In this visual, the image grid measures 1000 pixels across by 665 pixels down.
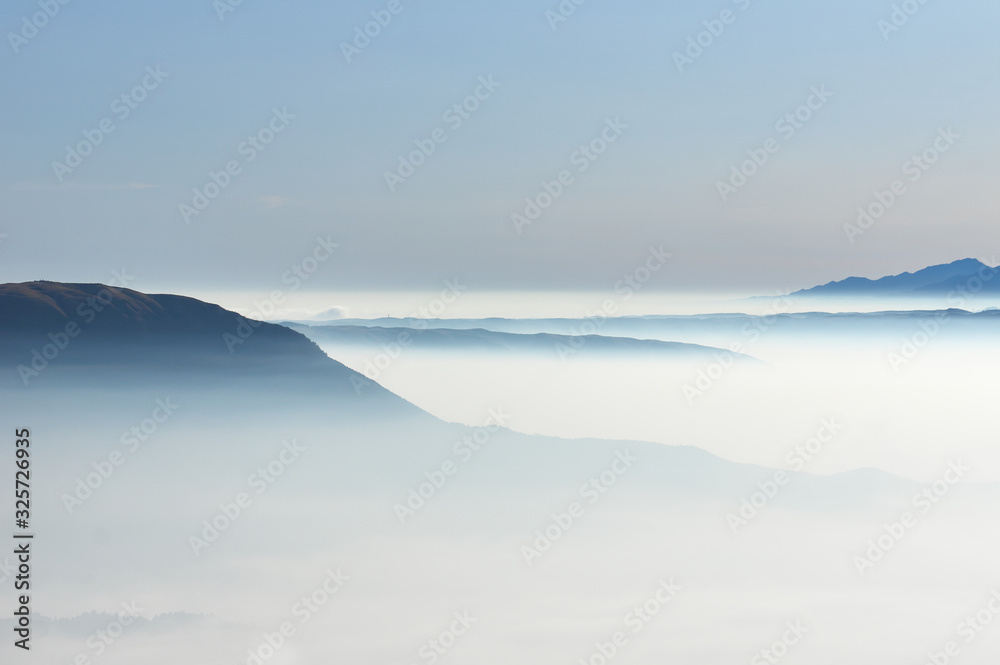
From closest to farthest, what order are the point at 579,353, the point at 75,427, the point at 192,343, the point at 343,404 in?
1. the point at 192,343
2. the point at 75,427
3. the point at 343,404
4. the point at 579,353

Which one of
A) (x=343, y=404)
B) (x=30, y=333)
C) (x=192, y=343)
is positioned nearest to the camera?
(x=30, y=333)

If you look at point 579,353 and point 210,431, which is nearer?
point 210,431

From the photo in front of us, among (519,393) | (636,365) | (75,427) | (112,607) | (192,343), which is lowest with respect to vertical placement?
(112,607)

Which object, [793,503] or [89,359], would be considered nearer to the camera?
[89,359]

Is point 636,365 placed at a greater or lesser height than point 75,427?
greater

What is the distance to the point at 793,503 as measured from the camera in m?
53.0

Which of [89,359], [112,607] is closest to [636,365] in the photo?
[89,359]

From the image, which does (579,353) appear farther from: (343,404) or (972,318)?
(972,318)

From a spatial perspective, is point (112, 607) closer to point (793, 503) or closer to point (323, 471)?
point (323, 471)

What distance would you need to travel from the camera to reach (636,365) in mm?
59906

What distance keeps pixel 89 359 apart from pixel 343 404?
48.4ft

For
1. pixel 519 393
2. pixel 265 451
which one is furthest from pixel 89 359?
pixel 519 393

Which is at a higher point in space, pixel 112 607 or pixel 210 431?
pixel 210 431

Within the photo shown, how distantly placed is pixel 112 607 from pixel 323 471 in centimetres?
3630
